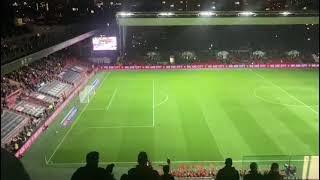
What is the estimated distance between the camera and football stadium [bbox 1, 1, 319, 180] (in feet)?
59.1

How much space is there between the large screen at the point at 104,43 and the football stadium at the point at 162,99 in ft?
0.39

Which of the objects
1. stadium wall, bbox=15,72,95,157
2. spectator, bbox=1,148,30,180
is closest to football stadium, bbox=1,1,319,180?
spectator, bbox=1,148,30,180

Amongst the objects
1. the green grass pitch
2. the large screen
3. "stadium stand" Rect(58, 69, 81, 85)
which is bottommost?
the green grass pitch

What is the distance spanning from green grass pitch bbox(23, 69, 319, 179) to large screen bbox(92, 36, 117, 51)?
24.5 feet

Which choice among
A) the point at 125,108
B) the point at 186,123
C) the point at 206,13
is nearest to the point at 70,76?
the point at 125,108

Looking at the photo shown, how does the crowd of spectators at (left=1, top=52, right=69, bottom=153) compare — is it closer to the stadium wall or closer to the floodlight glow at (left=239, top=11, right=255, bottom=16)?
the stadium wall

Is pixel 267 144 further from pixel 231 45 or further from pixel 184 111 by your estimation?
pixel 231 45

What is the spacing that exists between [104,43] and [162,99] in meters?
16.7

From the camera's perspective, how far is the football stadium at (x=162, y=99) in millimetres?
18000

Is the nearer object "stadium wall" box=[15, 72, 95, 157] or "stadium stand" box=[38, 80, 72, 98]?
"stadium wall" box=[15, 72, 95, 157]

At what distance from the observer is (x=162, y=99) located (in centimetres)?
3173

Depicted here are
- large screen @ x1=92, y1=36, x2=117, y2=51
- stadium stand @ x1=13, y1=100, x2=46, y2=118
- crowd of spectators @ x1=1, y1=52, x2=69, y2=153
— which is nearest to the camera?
crowd of spectators @ x1=1, y1=52, x2=69, y2=153

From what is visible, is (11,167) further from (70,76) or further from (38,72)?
(70,76)

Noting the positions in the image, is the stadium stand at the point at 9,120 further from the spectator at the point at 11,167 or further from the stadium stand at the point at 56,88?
the spectator at the point at 11,167
